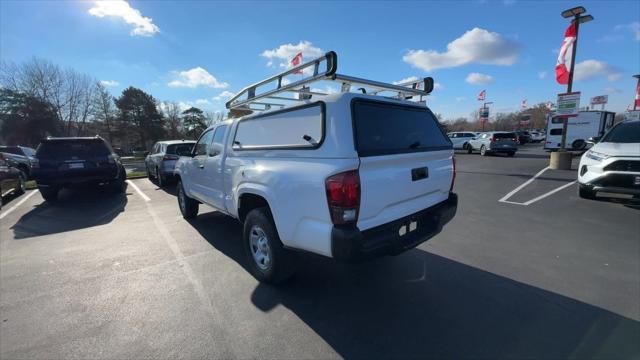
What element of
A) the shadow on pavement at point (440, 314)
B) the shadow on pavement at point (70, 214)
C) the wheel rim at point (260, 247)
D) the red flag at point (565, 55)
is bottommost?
the shadow on pavement at point (440, 314)

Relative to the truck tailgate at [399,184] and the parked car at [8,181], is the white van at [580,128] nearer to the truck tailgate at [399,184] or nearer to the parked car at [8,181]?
the truck tailgate at [399,184]

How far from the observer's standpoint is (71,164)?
7.09 meters

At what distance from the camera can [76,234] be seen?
4973 millimetres

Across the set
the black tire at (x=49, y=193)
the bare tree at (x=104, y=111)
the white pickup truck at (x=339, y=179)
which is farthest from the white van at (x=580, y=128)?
the bare tree at (x=104, y=111)

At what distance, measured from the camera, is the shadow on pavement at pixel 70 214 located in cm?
533

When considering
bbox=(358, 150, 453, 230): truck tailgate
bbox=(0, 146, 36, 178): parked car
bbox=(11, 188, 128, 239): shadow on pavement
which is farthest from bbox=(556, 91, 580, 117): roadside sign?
bbox=(0, 146, 36, 178): parked car

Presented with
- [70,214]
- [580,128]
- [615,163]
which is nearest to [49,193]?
[70,214]

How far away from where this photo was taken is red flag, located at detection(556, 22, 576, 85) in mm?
10625

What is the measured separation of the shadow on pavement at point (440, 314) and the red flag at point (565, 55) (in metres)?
12.3

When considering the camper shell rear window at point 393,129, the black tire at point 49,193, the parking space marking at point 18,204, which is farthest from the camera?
the black tire at point 49,193

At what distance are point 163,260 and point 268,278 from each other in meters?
1.84

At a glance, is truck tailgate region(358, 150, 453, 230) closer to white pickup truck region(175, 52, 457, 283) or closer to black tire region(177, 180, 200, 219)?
white pickup truck region(175, 52, 457, 283)

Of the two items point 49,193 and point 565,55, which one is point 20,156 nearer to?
point 49,193

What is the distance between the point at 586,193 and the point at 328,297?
757 cm
